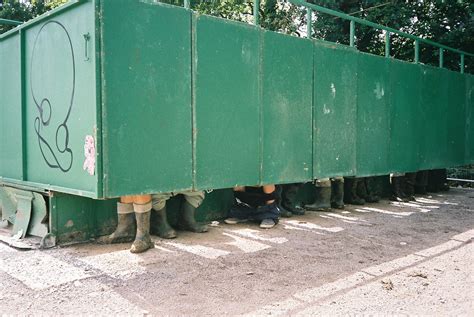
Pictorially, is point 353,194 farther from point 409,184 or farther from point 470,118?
point 470,118

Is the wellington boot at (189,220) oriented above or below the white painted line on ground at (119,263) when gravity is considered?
above

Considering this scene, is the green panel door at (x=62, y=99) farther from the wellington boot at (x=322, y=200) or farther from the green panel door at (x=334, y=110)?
the wellington boot at (x=322, y=200)

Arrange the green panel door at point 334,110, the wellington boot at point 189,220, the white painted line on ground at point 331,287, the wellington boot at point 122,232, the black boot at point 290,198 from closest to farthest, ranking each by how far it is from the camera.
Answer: the white painted line on ground at point 331,287 → the wellington boot at point 122,232 → the wellington boot at point 189,220 → the green panel door at point 334,110 → the black boot at point 290,198

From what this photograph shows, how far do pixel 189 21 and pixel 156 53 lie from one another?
50 cm

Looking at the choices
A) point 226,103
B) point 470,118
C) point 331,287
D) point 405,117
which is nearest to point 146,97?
point 226,103

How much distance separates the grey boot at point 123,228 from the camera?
14.7 ft

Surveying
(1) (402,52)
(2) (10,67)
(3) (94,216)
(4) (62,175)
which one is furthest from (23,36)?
(1) (402,52)

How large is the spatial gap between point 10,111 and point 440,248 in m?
4.71

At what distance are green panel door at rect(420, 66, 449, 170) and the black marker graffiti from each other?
6015 millimetres

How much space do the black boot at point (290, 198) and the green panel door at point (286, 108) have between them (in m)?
0.64

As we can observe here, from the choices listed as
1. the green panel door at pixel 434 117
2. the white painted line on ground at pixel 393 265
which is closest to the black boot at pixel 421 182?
the green panel door at pixel 434 117

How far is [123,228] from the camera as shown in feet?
14.8

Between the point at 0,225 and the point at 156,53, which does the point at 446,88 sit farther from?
the point at 0,225

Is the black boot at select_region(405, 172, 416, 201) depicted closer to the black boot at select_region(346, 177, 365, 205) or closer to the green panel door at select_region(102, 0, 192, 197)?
the black boot at select_region(346, 177, 365, 205)
